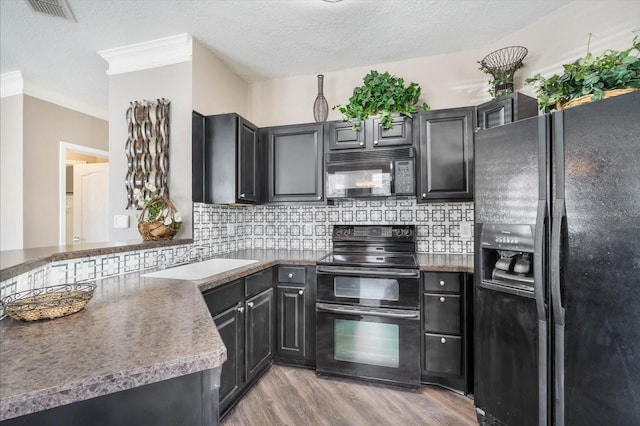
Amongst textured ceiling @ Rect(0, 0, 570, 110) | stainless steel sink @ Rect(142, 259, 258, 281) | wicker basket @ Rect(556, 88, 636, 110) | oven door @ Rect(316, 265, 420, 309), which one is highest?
textured ceiling @ Rect(0, 0, 570, 110)

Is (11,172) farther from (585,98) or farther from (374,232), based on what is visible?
(585,98)

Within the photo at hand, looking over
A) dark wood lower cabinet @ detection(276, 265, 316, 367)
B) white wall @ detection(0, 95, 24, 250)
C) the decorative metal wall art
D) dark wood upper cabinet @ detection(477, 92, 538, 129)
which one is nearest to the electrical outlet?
dark wood upper cabinet @ detection(477, 92, 538, 129)

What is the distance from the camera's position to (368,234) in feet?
9.23

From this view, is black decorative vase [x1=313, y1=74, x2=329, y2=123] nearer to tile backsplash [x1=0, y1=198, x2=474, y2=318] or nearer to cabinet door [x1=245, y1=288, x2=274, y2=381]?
tile backsplash [x1=0, y1=198, x2=474, y2=318]

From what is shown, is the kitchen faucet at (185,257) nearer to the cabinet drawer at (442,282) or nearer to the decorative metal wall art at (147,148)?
the decorative metal wall art at (147,148)

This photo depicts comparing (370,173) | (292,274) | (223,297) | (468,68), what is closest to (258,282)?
(292,274)

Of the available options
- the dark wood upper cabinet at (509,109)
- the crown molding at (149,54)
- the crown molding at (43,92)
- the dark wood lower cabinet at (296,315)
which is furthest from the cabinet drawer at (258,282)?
the crown molding at (43,92)

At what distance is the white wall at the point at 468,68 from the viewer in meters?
1.94

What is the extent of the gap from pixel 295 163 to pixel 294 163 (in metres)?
0.01

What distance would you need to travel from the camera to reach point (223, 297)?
1.85m

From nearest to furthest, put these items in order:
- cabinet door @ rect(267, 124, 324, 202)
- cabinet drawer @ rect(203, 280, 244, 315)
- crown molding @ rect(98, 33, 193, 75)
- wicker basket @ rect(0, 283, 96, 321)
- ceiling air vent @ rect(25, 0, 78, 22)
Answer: wicker basket @ rect(0, 283, 96, 321)
cabinet drawer @ rect(203, 280, 244, 315)
ceiling air vent @ rect(25, 0, 78, 22)
crown molding @ rect(98, 33, 193, 75)
cabinet door @ rect(267, 124, 324, 202)

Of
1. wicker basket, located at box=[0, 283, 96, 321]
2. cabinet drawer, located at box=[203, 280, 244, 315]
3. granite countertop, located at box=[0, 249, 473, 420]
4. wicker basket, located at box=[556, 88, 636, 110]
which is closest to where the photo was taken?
granite countertop, located at box=[0, 249, 473, 420]

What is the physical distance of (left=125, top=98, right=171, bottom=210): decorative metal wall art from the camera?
2480 mm

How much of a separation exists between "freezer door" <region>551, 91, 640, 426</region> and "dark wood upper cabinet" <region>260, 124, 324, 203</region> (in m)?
1.76
